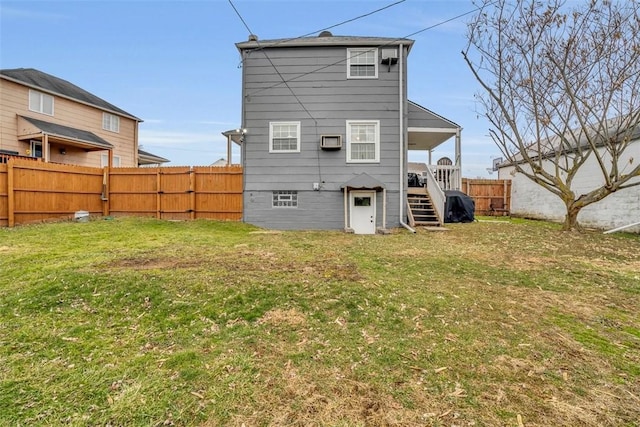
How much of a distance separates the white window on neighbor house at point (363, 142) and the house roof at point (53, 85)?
558 inches

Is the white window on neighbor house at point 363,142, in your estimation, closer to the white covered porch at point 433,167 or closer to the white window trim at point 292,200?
the white covered porch at point 433,167

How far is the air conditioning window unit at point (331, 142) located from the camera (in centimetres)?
1079

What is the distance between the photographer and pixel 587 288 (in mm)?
4535

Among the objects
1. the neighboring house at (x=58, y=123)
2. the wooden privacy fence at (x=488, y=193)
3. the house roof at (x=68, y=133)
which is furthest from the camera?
the wooden privacy fence at (x=488, y=193)

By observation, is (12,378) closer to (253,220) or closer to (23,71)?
(253,220)

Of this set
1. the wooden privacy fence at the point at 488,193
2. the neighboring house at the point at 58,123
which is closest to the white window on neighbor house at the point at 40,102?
the neighboring house at the point at 58,123

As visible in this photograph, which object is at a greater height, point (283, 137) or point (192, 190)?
point (283, 137)

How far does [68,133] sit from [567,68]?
64.4 feet

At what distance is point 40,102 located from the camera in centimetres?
1441

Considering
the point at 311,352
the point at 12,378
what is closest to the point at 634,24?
the point at 311,352

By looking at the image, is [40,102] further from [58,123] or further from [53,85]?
[53,85]

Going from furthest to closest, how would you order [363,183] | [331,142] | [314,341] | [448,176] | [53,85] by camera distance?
[53,85], [448,176], [331,142], [363,183], [314,341]

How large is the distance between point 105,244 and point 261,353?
6193mm

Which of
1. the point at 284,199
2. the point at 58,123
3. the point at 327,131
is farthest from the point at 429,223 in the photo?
the point at 58,123
